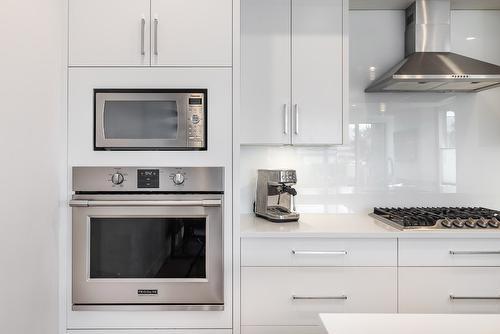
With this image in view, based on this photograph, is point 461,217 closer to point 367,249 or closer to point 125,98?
point 367,249

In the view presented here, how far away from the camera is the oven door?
1.76 m

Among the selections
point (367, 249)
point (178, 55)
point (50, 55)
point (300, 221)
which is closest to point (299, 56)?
point (178, 55)

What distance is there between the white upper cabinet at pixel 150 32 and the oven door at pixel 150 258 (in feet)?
2.24

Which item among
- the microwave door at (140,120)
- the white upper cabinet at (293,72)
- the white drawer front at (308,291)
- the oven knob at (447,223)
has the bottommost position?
the white drawer front at (308,291)

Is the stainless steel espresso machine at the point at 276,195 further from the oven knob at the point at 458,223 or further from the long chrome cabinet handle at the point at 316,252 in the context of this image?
the oven knob at the point at 458,223

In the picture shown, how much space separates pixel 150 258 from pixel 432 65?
1.84 metres

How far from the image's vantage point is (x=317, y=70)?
7.09 feet

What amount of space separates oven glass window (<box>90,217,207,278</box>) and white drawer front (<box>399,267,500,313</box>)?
982mm

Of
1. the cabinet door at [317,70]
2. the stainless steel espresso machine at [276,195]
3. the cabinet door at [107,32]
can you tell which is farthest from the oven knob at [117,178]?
the cabinet door at [317,70]

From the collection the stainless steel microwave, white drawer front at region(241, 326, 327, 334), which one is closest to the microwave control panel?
the stainless steel microwave

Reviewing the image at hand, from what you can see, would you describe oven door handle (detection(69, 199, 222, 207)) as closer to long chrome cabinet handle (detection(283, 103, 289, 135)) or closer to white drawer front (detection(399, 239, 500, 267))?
long chrome cabinet handle (detection(283, 103, 289, 135))

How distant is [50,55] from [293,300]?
5.20 feet

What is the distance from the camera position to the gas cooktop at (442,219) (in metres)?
1.85

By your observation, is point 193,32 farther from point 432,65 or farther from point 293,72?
point 432,65
